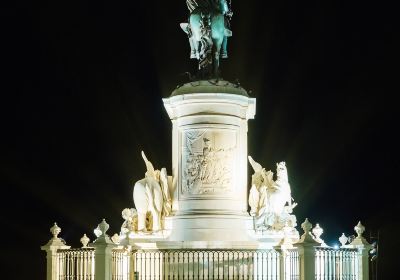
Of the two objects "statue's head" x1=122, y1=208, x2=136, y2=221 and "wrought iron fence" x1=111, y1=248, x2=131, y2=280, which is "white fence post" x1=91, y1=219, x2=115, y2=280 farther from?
"statue's head" x1=122, y1=208, x2=136, y2=221

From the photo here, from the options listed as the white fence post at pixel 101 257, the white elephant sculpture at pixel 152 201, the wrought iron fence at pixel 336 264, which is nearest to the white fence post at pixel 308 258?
the wrought iron fence at pixel 336 264

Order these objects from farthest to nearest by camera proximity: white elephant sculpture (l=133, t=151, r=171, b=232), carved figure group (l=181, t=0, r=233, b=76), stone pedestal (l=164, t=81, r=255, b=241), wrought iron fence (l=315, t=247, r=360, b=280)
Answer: carved figure group (l=181, t=0, r=233, b=76), white elephant sculpture (l=133, t=151, r=171, b=232), stone pedestal (l=164, t=81, r=255, b=241), wrought iron fence (l=315, t=247, r=360, b=280)

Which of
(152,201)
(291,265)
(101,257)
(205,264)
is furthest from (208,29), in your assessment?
(101,257)

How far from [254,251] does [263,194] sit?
3.59 m

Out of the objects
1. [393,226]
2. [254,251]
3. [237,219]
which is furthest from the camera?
[393,226]

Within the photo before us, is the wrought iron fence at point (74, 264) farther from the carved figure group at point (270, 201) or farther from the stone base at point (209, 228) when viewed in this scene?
the carved figure group at point (270, 201)

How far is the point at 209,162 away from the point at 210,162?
3 centimetres

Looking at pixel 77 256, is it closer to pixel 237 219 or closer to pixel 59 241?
pixel 59 241

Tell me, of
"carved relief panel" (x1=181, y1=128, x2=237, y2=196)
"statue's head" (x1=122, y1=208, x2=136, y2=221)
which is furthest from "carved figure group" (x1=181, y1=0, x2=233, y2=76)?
"statue's head" (x1=122, y1=208, x2=136, y2=221)

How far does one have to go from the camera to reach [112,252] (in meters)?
26.4

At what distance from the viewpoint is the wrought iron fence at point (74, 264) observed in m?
26.7

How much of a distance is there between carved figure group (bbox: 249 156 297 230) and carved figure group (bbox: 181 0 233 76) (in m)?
3.22

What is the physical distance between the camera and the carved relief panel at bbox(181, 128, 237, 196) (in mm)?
28656

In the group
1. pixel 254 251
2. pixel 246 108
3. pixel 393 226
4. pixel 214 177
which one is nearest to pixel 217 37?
pixel 246 108
